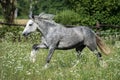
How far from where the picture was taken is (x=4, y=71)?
8.90m

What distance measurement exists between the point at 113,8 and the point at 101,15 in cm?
73

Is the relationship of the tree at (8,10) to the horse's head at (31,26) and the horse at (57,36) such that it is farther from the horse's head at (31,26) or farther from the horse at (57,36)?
the horse's head at (31,26)

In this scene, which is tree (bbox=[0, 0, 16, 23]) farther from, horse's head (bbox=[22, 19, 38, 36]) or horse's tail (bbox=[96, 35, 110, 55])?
horse's head (bbox=[22, 19, 38, 36])

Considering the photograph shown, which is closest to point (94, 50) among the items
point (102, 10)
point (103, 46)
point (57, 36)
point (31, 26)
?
point (103, 46)

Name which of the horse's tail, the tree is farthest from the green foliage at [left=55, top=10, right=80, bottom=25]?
the horse's tail

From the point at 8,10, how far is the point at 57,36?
1377 centimetres

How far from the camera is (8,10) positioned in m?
25.5

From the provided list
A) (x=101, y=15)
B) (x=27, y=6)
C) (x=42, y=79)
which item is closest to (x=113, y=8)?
(x=101, y=15)

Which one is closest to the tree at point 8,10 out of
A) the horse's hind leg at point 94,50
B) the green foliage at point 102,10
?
A: the green foliage at point 102,10

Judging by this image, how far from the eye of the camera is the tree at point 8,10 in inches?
997

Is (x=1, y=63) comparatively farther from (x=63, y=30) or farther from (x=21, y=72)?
(x=63, y=30)

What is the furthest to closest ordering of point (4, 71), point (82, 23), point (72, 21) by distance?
point (72, 21), point (82, 23), point (4, 71)

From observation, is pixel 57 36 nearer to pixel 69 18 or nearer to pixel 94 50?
pixel 94 50

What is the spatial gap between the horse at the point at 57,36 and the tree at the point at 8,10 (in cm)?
1294
